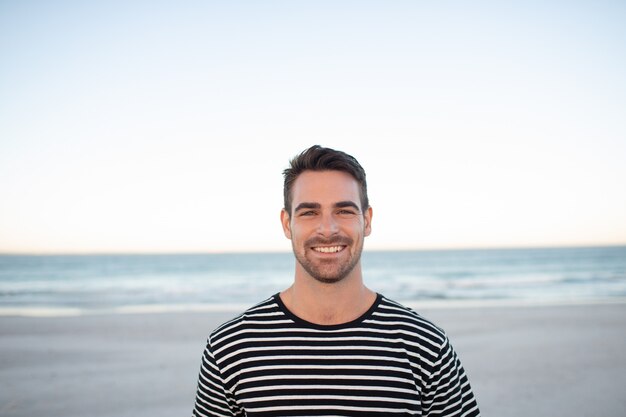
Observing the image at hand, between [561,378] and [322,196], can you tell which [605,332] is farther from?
[322,196]

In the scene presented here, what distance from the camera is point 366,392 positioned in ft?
6.41

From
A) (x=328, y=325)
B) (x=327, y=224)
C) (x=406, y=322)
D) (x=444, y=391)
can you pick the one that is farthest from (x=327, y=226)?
(x=444, y=391)

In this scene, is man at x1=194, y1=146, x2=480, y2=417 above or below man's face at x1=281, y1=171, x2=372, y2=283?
below

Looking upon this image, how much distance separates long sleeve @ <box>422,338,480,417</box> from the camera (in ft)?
6.62

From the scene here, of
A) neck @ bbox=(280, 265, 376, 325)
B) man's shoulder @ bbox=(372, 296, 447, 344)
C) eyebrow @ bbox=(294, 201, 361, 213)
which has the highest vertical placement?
eyebrow @ bbox=(294, 201, 361, 213)

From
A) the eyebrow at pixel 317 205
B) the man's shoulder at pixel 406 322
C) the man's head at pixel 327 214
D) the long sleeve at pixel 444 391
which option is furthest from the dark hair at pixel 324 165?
the long sleeve at pixel 444 391

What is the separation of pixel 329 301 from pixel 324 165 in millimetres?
612

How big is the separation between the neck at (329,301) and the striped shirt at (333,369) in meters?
0.04

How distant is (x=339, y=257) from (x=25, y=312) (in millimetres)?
16688

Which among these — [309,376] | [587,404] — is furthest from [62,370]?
[587,404]

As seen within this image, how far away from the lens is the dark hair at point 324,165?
212cm

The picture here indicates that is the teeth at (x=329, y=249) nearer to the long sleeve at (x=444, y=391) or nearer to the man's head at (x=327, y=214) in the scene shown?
the man's head at (x=327, y=214)

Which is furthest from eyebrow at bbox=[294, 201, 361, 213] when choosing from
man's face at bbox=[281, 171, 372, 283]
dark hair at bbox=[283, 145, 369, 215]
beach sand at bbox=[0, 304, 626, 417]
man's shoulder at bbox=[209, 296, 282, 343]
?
beach sand at bbox=[0, 304, 626, 417]

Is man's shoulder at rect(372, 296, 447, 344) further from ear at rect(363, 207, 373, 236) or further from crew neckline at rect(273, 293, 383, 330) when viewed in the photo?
ear at rect(363, 207, 373, 236)
